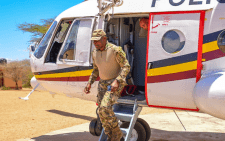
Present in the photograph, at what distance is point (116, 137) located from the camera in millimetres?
4391

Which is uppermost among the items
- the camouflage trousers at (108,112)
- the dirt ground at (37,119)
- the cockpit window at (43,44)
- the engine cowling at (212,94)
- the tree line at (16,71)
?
the cockpit window at (43,44)

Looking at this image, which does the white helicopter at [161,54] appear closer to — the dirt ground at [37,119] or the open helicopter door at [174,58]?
the open helicopter door at [174,58]

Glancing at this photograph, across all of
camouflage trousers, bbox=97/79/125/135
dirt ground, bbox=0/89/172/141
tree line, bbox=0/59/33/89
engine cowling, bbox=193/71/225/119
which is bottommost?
tree line, bbox=0/59/33/89

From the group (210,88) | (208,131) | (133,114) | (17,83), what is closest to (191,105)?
(210,88)

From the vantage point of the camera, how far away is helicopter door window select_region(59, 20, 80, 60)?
5836 mm

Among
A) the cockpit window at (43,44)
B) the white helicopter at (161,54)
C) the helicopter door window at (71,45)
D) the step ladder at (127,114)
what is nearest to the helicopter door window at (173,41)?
the white helicopter at (161,54)

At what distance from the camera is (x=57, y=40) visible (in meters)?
6.43

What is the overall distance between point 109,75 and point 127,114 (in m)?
0.90

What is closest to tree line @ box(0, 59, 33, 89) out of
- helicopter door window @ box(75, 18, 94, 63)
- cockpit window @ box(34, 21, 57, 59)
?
cockpit window @ box(34, 21, 57, 59)

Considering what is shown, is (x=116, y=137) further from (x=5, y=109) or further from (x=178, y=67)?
(x=5, y=109)

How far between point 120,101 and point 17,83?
2083 centimetres

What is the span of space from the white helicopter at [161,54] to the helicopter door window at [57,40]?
33 cm

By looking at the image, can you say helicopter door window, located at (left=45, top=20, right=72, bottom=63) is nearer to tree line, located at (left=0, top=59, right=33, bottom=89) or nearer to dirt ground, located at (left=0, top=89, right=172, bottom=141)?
dirt ground, located at (left=0, top=89, right=172, bottom=141)

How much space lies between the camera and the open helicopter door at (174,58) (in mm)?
4379
